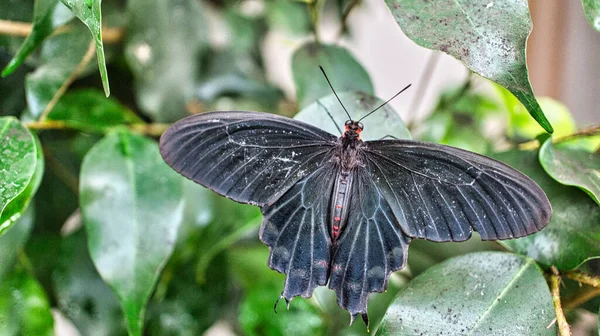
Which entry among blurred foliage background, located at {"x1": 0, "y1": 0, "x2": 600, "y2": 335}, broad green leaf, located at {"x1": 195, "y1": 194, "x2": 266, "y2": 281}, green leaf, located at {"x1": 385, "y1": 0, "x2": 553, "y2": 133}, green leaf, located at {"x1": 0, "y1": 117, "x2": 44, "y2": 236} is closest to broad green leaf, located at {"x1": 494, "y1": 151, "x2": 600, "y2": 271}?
blurred foliage background, located at {"x1": 0, "y1": 0, "x2": 600, "y2": 335}

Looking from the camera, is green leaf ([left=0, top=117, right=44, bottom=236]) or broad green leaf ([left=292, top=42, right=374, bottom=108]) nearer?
green leaf ([left=0, top=117, right=44, bottom=236])

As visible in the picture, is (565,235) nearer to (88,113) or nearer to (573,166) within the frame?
(573,166)

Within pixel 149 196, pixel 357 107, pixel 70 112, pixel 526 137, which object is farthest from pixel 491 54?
pixel 526 137

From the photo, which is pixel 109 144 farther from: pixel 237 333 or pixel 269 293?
pixel 237 333

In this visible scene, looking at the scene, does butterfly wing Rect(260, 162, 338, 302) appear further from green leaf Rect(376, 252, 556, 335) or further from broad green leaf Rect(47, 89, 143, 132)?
broad green leaf Rect(47, 89, 143, 132)

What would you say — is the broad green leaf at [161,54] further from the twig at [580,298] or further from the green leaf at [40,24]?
the twig at [580,298]

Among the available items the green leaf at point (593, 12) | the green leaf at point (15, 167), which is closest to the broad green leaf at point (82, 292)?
the green leaf at point (15, 167)

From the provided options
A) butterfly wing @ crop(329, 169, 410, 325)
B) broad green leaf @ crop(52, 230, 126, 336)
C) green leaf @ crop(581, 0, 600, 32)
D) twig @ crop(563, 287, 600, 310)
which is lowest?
broad green leaf @ crop(52, 230, 126, 336)
